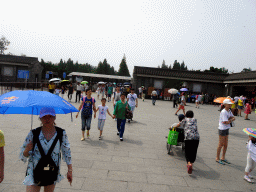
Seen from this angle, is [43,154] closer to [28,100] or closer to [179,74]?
[28,100]

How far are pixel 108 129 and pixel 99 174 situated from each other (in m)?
3.95

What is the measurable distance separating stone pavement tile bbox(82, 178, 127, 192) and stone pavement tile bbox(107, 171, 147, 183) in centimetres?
16

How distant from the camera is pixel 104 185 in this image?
11.6 feet

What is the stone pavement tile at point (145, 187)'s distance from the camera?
3.46 metres

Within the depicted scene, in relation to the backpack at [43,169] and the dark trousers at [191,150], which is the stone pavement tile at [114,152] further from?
the backpack at [43,169]

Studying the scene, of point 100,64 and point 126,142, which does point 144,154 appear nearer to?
point 126,142

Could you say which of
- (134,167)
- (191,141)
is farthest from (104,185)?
(191,141)

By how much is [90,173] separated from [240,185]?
328 centimetres

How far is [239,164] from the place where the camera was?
516 cm

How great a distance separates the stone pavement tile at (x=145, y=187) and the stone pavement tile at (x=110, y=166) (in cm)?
67

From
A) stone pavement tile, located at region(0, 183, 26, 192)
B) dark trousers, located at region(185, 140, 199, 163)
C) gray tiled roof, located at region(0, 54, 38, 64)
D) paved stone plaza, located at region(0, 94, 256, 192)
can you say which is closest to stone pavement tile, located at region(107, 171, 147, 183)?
paved stone plaza, located at region(0, 94, 256, 192)

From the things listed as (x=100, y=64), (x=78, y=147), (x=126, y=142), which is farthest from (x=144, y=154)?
(x=100, y=64)

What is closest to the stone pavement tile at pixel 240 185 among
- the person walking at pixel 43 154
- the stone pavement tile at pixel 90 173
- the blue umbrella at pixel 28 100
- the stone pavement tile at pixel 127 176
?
the stone pavement tile at pixel 127 176

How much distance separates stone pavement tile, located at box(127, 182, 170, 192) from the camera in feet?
11.4
